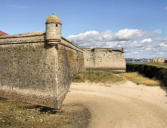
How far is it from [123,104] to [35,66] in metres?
9.60

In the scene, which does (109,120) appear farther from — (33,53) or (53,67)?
(33,53)

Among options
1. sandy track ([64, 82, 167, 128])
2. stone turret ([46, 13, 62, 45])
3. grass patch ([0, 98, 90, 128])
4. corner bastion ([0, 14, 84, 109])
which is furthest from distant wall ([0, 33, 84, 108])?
sandy track ([64, 82, 167, 128])

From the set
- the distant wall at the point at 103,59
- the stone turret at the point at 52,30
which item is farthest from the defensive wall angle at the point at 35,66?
the distant wall at the point at 103,59

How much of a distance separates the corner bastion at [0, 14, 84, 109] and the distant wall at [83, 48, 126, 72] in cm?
1481

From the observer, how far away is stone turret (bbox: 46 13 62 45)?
41.2ft

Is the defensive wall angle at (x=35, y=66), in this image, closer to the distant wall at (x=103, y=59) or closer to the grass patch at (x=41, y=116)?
the grass patch at (x=41, y=116)

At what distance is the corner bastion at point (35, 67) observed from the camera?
13.0 meters

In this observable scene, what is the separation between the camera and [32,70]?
14.4 metres

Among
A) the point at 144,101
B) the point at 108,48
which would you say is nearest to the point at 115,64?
the point at 108,48

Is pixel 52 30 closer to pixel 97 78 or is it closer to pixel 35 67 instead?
pixel 35 67

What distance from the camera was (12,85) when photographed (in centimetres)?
1579

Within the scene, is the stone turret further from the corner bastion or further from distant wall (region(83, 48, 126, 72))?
distant wall (region(83, 48, 126, 72))

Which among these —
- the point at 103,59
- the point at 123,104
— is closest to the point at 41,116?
the point at 123,104

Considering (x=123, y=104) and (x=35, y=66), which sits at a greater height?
(x=35, y=66)
